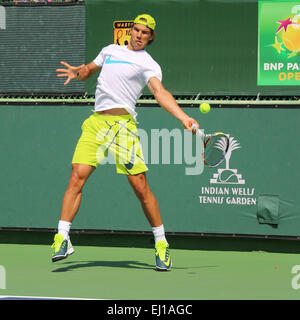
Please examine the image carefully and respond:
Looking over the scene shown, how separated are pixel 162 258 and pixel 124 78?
5.03ft

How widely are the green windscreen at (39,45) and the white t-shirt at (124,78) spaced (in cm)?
154

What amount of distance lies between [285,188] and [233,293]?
208 centimetres

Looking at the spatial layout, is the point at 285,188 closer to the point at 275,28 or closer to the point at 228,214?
the point at 228,214

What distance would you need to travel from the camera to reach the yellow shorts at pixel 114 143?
7.02 m

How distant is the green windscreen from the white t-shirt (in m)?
1.54

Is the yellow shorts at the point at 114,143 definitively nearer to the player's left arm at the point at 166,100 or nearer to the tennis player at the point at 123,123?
the tennis player at the point at 123,123

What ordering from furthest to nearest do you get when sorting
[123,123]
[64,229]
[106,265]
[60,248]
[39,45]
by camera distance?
[39,45] → [106,265] → [123,123] → [64,229] → [60,248]

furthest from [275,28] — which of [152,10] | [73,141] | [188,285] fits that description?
[188,285]

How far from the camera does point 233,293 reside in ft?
20.1

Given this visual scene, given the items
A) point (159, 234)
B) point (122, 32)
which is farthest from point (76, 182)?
point (122, 32)

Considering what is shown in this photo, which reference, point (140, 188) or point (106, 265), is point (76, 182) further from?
point (106, 265)

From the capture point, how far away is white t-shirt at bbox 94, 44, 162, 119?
23.0ft

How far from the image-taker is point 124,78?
7008 mm

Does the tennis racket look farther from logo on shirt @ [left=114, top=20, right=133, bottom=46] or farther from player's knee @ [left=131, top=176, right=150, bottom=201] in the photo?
logo on shirt @ [left=114, top=20, right=133, bottom=46]
